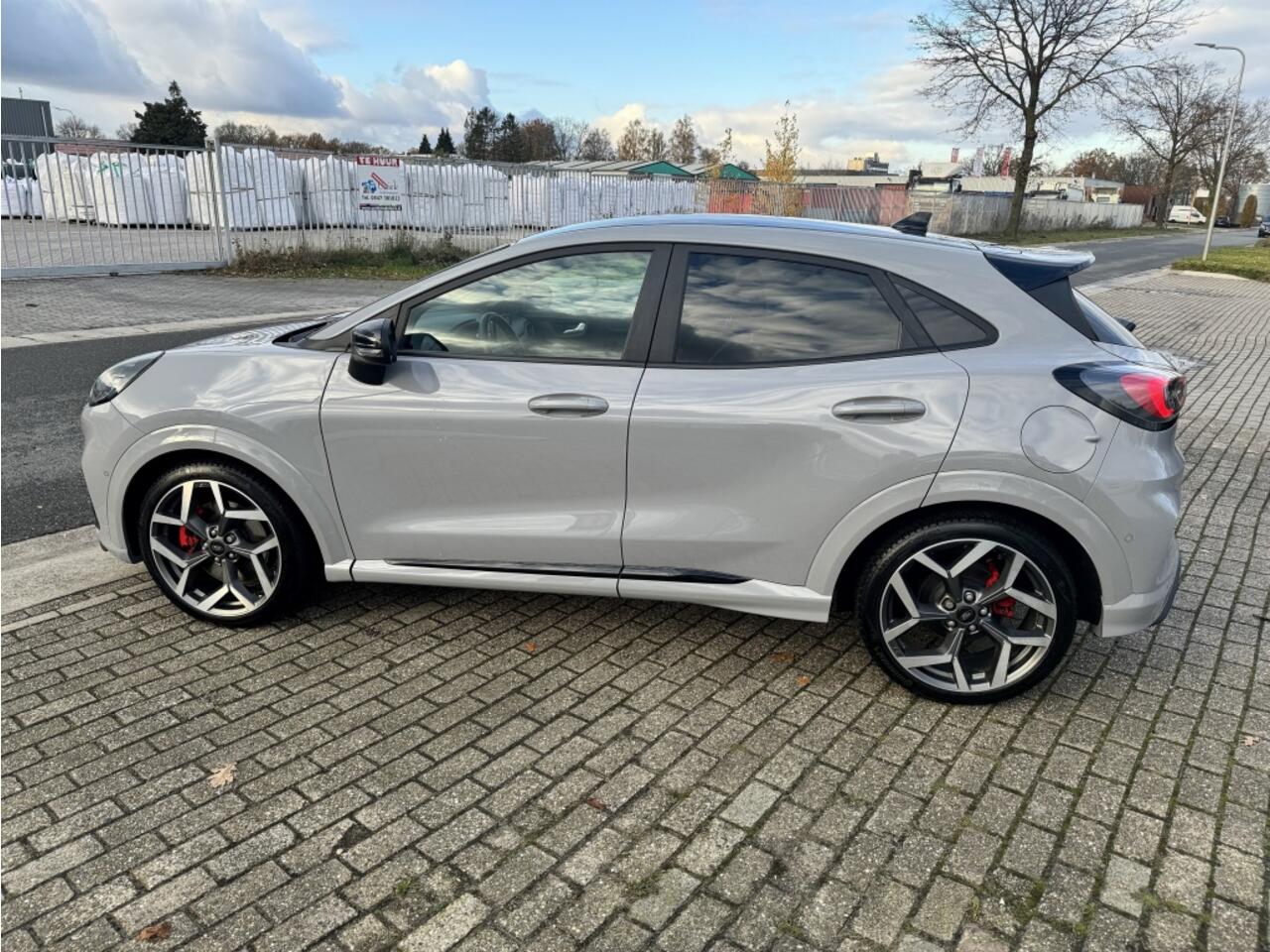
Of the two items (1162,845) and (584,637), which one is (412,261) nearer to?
(584,637)

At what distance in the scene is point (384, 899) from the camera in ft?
7.81

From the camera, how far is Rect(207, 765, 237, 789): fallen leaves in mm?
2819

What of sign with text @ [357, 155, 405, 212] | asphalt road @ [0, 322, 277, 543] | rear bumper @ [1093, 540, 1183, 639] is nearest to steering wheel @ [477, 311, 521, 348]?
rear bumper @ [1093, 540, 1183, 639]

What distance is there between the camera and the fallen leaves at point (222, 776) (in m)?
2.82

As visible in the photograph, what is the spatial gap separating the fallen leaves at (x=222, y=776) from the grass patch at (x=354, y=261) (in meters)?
15.1

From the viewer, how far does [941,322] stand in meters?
3.19

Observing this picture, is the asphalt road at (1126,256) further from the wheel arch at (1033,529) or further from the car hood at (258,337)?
the car hood at (258,337)

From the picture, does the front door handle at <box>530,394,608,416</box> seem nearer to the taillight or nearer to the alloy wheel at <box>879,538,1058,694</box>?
the alloy wheel at <box>879,538,1058,694</box>

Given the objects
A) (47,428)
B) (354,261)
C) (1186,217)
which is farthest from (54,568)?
(1186,217)

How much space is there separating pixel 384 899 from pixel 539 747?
0.75m

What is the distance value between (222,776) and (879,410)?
95.3 inches

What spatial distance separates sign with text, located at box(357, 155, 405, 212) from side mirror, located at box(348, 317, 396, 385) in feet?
59.7

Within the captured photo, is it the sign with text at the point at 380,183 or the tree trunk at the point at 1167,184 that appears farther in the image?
the tree trunk at the point at 1167,184

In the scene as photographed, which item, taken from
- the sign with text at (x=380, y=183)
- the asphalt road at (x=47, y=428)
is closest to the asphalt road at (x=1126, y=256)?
the sign with text at (x=380, y=183)
